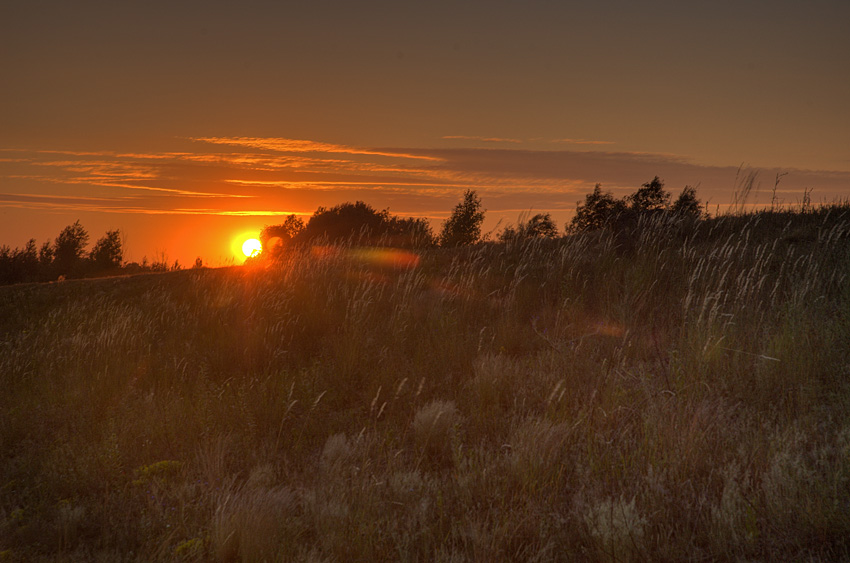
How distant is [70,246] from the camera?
3944cm

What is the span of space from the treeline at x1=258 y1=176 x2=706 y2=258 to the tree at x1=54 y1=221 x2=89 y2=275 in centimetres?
1319

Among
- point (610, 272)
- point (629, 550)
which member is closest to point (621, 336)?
point (610, 272)

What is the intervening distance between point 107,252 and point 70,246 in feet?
11.5

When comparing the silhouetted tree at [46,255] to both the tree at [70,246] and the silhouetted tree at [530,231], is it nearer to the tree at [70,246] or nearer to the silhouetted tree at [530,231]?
the tree at [70,246]

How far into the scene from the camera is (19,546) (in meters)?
3.49

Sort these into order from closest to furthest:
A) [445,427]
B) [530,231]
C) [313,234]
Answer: [445,427]
[530,231]
[313,234]

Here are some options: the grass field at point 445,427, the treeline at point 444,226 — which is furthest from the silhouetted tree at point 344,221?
the grass field at point 445,427

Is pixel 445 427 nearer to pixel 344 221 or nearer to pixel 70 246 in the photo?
pixel 344 221

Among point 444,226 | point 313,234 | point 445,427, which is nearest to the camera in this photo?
point 445,427

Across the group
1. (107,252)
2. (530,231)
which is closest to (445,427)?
(530,231)

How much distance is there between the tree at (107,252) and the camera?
37.2m

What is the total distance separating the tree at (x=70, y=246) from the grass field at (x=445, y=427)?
118 ft

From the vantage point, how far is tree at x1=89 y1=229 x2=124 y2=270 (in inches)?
1467

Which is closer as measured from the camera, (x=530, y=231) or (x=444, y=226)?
(x=530, y=231)
